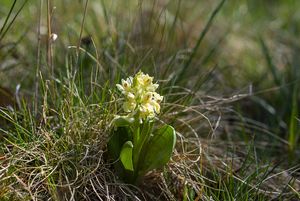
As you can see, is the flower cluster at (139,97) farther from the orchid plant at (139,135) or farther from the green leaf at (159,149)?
the green leaf at (159,149)

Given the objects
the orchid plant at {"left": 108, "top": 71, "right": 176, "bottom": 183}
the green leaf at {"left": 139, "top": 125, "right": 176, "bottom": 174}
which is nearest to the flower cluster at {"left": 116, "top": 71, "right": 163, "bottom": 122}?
the orchid plant at {"left": 108, "top": 71, "right": 176, "bottom": 183}

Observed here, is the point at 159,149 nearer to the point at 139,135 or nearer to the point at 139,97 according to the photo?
the point at 139,135

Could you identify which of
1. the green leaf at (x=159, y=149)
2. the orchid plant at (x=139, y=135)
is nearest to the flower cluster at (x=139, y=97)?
the orchid plant at (x=139, y=135)

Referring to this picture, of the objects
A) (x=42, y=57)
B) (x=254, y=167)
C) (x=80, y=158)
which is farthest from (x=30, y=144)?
(x=254, y=167)

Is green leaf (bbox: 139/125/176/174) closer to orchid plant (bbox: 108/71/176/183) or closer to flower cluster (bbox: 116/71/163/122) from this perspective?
Result: orchid plant (bbox: 108/71/176/183)

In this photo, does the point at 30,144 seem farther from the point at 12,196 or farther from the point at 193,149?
the point at 193,149

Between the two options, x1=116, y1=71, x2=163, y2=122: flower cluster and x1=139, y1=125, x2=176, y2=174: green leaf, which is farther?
x1=139, y1=125, x2=176, y2=174: green leaf

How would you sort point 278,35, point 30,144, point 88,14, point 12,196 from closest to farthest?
point 12,196
point 30,144
point 88,14
point 278,35

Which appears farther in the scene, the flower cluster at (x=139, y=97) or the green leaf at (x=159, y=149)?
the green leaf at (x=159, y=149)
